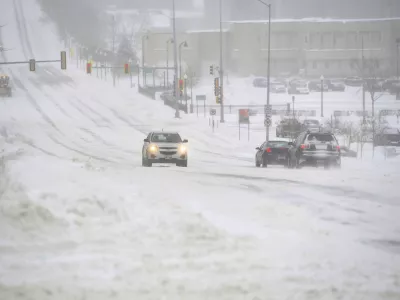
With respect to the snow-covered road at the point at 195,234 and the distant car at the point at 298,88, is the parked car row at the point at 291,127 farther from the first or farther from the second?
the snow-covered road at the point at 195,234

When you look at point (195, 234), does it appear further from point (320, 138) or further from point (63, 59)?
point (63, 59)

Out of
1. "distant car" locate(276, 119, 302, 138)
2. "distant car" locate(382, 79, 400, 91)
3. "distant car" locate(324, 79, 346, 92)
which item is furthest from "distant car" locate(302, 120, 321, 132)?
"distant car" locate(324, 79, 346, 92)

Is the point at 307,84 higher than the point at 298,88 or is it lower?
higher

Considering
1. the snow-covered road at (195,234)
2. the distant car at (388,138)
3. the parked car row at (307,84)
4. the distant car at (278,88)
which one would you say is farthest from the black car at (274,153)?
the distant car at (278,88)

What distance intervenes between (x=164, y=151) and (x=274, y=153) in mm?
5741

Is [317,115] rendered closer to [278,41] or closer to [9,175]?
[278,41]

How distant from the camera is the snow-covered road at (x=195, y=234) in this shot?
12.6m

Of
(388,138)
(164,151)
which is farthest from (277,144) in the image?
(388,138)

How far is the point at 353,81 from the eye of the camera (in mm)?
85938

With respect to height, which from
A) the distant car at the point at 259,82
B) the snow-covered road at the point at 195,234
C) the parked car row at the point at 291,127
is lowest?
the parked car row at the point at 291,127

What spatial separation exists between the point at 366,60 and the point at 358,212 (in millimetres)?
74889

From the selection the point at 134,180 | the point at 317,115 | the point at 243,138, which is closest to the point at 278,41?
the point at 317,115

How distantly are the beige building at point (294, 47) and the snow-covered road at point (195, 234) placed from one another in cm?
6890

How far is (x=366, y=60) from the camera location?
9088cm
